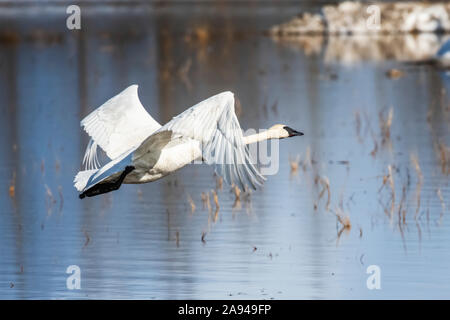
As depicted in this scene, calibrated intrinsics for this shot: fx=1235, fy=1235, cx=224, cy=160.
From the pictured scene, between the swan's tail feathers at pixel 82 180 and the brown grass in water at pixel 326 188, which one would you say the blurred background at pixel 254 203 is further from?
the swan's tail feathers at pixel 82 180

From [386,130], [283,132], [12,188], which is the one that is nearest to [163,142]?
[283,132]

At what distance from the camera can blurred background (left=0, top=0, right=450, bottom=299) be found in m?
10.0

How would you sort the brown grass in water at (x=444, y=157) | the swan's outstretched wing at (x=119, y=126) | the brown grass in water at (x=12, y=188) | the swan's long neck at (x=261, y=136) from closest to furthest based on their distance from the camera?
the swan's long neck at (x=261, y=136) < the swan's outstretched wing at (x=119, y=126) < the brown grass in water at (x=12, y=188) < the brown grass in water at (x=444, y=157)

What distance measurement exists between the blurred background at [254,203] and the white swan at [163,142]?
811mm

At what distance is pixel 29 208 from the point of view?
13.2m

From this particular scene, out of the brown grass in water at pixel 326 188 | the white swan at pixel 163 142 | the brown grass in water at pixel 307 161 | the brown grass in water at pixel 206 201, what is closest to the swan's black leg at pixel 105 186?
the white swan at pixel 163 142

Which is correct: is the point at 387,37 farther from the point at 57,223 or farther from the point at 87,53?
the point at 57,223

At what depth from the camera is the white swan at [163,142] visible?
29.3 feet

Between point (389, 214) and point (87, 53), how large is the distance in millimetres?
26845

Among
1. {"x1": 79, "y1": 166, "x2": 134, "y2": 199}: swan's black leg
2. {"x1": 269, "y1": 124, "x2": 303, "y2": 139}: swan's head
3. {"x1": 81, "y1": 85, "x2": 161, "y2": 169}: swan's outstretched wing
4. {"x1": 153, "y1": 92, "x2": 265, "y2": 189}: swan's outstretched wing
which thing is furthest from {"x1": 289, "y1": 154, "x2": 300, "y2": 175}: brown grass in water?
{"x1": 153, "y1": 92, "x2": 265, "y2": 189}: swan's outstretched wing

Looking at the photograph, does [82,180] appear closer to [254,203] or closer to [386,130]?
[254,203]

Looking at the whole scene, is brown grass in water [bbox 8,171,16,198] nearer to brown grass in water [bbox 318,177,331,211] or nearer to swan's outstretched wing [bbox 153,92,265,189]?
brown grass in water [bbox 318,177,331,211]

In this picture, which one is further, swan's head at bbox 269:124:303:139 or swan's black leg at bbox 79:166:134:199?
swan's head at bbox 269:124:303:139

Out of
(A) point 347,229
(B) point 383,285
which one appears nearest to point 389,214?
(A) point 347,229
